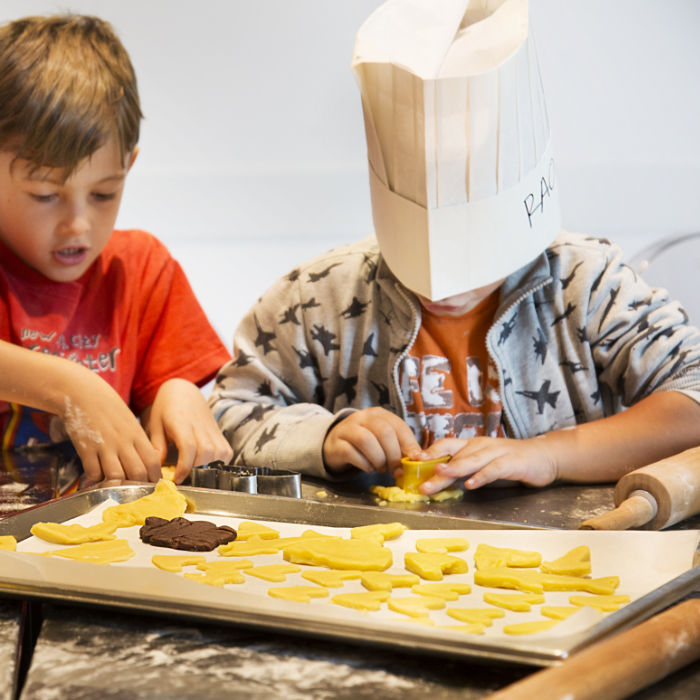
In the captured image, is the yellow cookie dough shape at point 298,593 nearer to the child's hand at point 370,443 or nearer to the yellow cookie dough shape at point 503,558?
the yellow cookie dough shape at point 503,558

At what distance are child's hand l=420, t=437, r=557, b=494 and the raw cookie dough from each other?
9.6 inches

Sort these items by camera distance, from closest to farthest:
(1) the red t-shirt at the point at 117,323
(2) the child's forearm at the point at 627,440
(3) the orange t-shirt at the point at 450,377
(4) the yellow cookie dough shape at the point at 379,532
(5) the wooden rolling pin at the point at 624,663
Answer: (5) the wooden rolling pin at the point at 624,663 → (4) the yellow cookie dough shape at the point at 379,532 → (2) the child's forearm at the point at 627,440 → (3) the orange t-shirt at the point at 450,377 → (1) the red t-shirt at the point at 117,323

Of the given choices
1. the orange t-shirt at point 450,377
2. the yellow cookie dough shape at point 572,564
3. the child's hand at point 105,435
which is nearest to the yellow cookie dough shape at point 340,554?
the yellow cookie dough shape at point 572,564

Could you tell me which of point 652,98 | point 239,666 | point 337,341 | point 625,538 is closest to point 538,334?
point 337,341

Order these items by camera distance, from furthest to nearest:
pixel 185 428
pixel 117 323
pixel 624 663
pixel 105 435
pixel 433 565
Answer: pixel 117 323, pixel 185 428, pixel 105 435, pixel 433 565, pixel 624 663

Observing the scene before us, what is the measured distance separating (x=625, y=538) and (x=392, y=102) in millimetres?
515

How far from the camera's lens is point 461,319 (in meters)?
1.13

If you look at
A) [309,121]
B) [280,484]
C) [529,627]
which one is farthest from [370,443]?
[309,121]

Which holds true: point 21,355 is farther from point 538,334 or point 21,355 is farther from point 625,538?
point 625,538

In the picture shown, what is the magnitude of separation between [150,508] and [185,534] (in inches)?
3.5

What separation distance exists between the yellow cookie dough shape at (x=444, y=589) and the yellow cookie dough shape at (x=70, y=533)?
0.26 meters

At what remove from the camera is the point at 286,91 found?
7.47ft

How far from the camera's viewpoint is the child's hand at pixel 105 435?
94 cm

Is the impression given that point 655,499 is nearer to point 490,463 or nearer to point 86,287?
point 490,463
